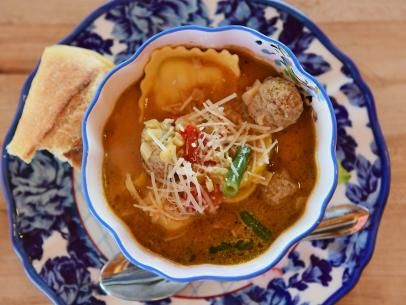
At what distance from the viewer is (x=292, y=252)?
6.70ft

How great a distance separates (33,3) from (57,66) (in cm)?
32

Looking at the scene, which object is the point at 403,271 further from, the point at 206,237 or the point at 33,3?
the point at 33,3

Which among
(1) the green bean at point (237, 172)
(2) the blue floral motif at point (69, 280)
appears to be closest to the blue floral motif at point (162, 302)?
(2) the blue floral motif at point (69, 280)

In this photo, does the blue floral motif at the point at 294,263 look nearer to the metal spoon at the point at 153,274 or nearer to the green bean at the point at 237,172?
the metal spoon at the point at 153,274

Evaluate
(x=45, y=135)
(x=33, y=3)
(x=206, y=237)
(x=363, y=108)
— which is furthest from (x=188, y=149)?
(x=33, y=3)

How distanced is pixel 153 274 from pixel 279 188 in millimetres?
498

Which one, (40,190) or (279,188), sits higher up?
(279,188)

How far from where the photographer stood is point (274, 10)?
2004mm

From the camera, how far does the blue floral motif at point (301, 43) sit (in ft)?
6.59

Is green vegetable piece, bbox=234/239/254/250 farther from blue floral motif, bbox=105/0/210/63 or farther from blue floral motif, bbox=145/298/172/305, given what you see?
blue floral motif, bbox=105/0/210/63

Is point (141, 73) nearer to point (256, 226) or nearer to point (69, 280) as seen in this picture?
point (256, 226)

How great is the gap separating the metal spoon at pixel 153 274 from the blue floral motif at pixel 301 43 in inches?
17.9

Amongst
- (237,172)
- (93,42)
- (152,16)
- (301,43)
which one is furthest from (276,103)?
(93,42)

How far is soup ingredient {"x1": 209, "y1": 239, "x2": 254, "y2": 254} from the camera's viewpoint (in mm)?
1900
